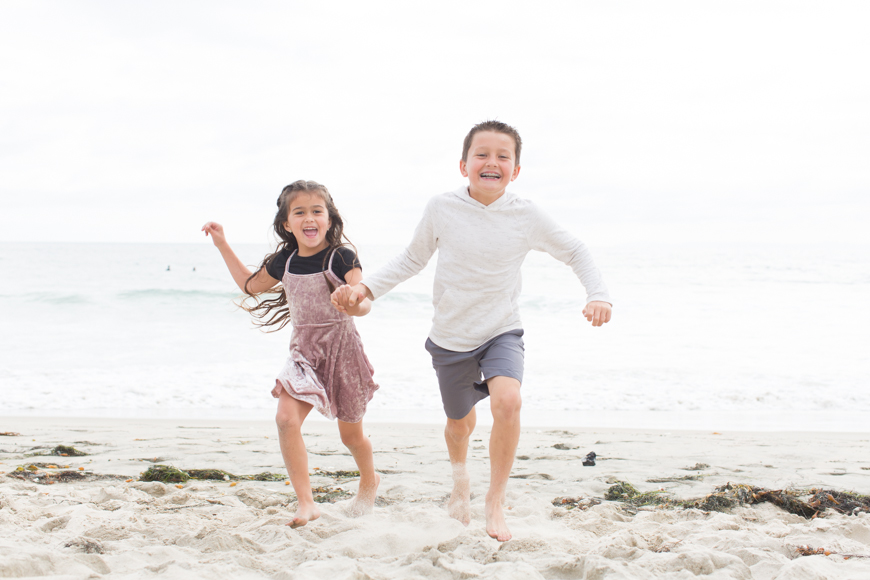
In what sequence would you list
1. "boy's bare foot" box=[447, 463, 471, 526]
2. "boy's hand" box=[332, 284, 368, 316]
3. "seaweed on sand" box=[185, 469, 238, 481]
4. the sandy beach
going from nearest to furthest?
the sandy beach < "boy's hand" box=[332, 284, 368, 316] < "boy's bare foot" box=[447, 463, 471, 526] < "seaweed on sand" box=[185, 469, 238, 481]

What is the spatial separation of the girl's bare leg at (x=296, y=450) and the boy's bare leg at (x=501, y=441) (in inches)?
34.3

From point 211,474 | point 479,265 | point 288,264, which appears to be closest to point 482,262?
point 479,265

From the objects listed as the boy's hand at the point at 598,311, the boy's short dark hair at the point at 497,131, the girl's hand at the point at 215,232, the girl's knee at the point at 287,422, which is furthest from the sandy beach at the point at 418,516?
the boy's short dark hair at the point at 497,131

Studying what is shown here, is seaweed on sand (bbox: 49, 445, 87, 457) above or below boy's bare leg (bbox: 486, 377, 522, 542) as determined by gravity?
below

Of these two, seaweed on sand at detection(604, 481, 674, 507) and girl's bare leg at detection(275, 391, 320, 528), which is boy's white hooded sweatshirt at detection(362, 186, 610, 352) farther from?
seaweed on sand at detection(604, 481, 674, 507)

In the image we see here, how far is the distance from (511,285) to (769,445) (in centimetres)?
334

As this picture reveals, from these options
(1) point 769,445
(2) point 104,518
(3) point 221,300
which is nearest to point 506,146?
(2) point 104,518

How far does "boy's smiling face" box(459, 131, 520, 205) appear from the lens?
3.07 metres

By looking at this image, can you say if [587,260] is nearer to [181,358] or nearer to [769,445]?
[769,445]

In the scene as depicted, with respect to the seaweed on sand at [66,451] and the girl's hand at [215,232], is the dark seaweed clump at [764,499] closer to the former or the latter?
the girl's hand at [215,232]

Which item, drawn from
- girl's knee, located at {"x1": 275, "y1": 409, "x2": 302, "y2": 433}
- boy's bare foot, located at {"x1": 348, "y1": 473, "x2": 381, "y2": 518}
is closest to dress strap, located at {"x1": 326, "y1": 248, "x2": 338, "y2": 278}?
girl's knee, located at {"x1": 275, "y1": 409, "x2": 302, "y2": 433}

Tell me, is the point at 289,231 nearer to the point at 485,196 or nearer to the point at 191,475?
the point at 485,196

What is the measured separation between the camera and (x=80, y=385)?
8.04 m

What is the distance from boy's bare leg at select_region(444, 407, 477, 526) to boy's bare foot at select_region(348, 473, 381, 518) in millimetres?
413
